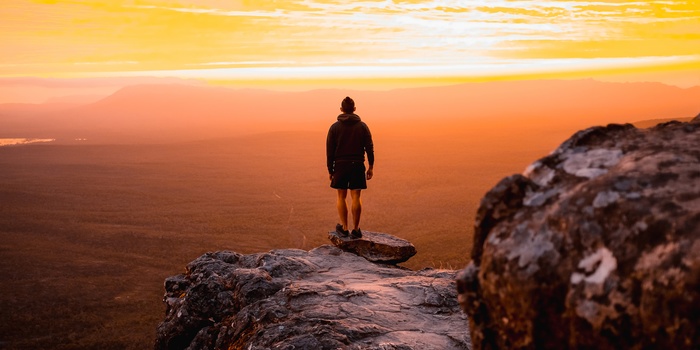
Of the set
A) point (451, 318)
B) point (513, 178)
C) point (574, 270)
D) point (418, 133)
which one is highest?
point (513, 178)

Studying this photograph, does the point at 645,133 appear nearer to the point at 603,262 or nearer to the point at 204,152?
the point at 603,262

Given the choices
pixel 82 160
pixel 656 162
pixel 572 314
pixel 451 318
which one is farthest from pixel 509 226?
pixel 82 160

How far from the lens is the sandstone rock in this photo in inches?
237

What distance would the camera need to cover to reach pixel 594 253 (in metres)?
2.24

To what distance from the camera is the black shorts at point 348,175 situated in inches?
384

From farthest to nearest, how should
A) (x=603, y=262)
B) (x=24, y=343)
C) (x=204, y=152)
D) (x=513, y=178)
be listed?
(x=204, y=152), (x=24, y=343), (x=513, y=178), (x=603, y=262)

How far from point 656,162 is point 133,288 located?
38624 mm

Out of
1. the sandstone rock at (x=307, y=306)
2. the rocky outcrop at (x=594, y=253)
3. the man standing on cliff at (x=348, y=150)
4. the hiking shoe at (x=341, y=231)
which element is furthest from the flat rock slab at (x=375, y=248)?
the rocky outcrop at (x=594, y=253)

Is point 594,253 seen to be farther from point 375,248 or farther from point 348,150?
point 375,248

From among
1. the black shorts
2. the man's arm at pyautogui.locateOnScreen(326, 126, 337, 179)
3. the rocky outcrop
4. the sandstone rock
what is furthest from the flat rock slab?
the rocky outcrop

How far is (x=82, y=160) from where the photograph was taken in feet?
336

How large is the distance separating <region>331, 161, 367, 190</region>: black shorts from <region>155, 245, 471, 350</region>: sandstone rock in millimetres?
1272

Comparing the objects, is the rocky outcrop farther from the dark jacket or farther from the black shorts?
the black shorts

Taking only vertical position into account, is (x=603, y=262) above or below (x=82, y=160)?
above
